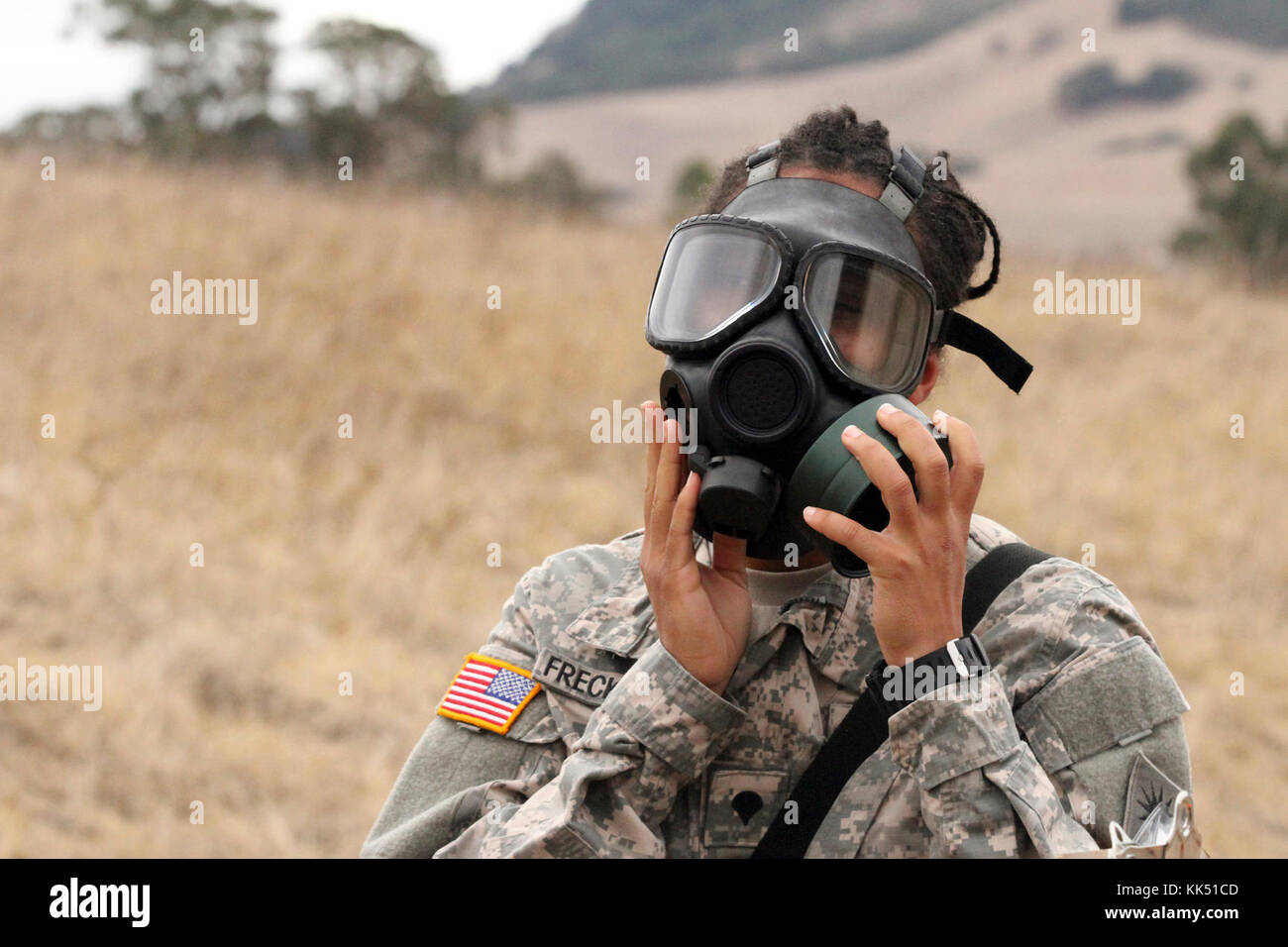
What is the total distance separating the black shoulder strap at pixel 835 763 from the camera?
75.9 inches

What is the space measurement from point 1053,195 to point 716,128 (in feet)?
55.6

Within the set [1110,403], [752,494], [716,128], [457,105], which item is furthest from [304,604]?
[716,128]

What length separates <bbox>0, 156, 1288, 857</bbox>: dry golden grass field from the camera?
6008 millimetres

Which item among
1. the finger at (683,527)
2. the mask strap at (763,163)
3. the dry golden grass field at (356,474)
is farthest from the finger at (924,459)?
the dry golden grass field at (356,474)

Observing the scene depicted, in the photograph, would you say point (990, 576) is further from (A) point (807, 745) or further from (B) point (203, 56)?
(B) point (203, 56)

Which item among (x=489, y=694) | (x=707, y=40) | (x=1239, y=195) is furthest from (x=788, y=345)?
(x=707, y=40)

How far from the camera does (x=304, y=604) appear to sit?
24.1 ft

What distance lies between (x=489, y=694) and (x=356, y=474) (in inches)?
273

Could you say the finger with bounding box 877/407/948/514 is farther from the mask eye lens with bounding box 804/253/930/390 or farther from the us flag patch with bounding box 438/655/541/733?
the us flag patch with bounding box 438/655/541/733

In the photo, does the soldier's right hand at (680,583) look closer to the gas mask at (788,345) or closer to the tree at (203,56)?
the gas mask at (788,345)

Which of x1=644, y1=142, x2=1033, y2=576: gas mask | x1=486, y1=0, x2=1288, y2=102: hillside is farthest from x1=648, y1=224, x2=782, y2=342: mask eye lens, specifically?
x1=486, y1=0, x2=1288, y2=102: hillside

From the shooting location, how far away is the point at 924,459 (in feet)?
5.56

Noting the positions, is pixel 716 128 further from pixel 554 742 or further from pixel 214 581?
pixel 554 742

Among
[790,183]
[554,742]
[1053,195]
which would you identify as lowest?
[554,742]
